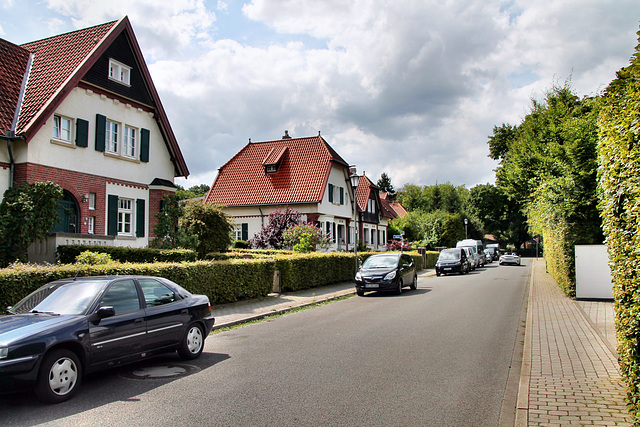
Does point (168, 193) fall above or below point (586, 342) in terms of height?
above

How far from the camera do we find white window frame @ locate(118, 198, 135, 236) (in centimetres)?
2005

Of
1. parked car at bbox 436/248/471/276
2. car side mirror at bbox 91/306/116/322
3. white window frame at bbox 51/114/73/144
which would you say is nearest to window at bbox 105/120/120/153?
white window frame at bbox 51/114/73/144

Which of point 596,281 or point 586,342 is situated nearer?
point 586,342

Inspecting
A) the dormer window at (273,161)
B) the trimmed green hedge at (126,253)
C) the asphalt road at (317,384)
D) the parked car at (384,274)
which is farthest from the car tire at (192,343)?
the dormer window at (273,161)

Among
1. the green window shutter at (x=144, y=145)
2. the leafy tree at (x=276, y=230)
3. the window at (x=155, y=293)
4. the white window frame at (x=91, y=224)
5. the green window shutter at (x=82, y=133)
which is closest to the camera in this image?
the window at (x=155, y=293)

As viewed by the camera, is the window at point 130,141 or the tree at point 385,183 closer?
the window at point 130,141

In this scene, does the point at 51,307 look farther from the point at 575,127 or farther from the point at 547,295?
the point at 575,127

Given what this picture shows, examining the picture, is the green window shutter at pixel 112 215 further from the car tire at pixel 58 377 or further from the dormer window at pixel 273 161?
the dormer window at pixel 273 161

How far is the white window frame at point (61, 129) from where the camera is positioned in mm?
17375

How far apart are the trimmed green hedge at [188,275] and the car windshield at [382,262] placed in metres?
4.69

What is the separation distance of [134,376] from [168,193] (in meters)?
16.0

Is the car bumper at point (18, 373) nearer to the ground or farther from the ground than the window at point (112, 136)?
nearer to the ground

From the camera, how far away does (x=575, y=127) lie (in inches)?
730

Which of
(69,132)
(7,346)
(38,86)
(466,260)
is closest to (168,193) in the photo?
(69,132)
